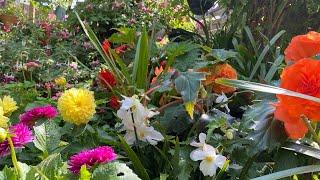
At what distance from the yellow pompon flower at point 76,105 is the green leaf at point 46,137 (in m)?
0.04

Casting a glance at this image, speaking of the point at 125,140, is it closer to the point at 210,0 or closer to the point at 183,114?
the point at 183,114

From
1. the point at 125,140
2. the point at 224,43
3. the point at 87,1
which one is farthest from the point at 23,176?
the point at 87,1

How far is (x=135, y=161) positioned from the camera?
117 cm

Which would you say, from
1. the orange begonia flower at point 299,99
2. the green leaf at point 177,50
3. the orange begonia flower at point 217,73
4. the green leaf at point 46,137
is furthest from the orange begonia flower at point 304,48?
the green leaf at point 177,50

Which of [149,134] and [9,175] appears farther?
[149,134]

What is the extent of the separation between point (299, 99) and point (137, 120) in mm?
409

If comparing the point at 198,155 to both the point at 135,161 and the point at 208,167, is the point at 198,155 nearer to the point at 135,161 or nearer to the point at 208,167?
the point at 208,167

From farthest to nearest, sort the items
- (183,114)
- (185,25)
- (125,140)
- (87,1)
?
(185,25) → (87,1) → (183,114) → (125,140)

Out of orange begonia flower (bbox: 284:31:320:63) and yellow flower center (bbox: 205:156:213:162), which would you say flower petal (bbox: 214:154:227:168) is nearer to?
yellow flower center (bbox: 205:156:213:162)

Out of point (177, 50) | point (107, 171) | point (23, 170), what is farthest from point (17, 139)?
point (177, 50)

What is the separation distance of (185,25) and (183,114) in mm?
5496

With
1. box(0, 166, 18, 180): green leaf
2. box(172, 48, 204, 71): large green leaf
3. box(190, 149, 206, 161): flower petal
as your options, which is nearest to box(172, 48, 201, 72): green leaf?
box(172, 48, 204, 71): large green leaf

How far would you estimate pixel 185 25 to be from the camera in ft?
22.1

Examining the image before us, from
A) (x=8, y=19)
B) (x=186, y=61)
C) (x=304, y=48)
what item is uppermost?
(x=304, y=48)
